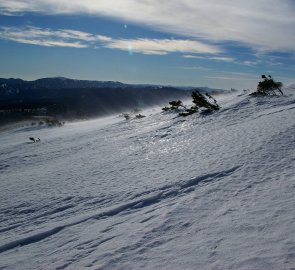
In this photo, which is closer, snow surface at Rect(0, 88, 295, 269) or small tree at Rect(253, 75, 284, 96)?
snow surface at Rect(0, 88, 295, 269)

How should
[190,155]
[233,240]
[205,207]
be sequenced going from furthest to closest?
[190,155] < [205,207] < [233,240]

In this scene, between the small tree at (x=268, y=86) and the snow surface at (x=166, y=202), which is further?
the small tree at (x=268, y=86)

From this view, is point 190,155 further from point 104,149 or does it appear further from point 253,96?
point 253,96

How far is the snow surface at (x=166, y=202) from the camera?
3074 mm

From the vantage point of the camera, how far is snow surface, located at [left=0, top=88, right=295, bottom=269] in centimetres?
307

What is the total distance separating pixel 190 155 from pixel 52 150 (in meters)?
4.61

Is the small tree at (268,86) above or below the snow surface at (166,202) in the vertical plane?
above

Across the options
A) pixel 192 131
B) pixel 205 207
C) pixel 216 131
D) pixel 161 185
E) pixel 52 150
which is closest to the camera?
pixel 205 207

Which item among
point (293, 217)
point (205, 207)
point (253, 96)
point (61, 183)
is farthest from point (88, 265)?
point (253, 96)

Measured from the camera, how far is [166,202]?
4301 mm

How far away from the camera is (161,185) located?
486cm

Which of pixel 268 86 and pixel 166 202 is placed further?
pixel 268 86

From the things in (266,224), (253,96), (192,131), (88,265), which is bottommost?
(88,265)

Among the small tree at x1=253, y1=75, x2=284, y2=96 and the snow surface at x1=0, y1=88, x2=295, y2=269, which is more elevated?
the small tree at x1=253, y1=75, x2=284, y2=96
